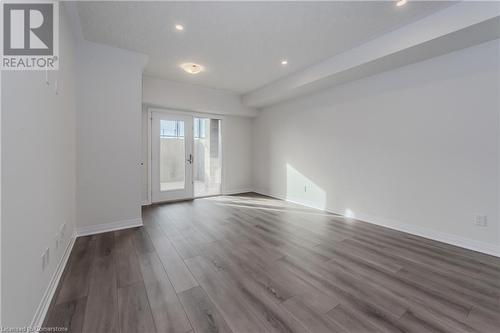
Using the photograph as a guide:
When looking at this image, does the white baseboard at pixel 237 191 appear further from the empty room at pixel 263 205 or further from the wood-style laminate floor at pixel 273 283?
the wood-style laminate floor at pixel 273 283

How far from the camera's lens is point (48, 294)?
161 centimetres

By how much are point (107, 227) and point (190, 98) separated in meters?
3.27

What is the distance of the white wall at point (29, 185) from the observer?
42.5 inches

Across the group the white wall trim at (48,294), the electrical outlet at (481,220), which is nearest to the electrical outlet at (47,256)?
the white wall trim at (48,294)

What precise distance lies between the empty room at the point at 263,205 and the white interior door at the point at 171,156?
17 cm

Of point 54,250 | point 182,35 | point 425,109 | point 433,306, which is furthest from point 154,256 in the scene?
point 425,109

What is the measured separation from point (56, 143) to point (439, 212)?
15.4 ft

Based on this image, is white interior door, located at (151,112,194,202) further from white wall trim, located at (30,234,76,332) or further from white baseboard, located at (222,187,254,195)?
white wall trim, located at (30,234,76,332)

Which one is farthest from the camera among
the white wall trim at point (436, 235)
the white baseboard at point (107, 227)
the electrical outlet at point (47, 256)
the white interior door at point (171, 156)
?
the white interior door at point (171, 156)

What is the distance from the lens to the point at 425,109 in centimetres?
299

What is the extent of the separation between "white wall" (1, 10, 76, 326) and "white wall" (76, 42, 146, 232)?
86 centimetres

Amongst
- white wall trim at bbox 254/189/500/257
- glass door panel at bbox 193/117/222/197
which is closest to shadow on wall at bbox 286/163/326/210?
white wall trim at bbox 254/189/500/257

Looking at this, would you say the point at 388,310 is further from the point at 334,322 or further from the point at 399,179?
the point at 399,179

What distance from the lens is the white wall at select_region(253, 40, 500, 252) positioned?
8.39 feet
